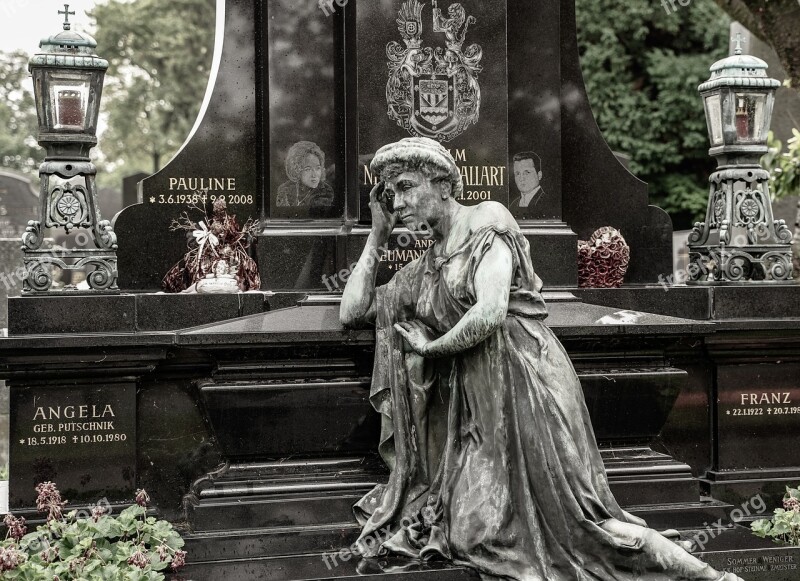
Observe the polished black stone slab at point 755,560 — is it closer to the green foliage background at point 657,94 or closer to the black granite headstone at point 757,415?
the black granite headstone at point 757,415

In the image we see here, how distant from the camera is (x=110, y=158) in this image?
33.3 m

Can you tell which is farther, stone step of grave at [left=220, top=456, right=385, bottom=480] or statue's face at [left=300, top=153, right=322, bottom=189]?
statue's face at [left=300, top=153, right=322, bottom=189]

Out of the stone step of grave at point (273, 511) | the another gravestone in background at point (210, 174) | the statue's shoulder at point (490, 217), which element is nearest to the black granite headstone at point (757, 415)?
the statue's shoulder at point (490, 217)

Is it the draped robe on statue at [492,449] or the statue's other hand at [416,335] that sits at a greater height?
the statue's other hand at [416,335]

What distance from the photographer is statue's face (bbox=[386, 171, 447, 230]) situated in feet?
19.7

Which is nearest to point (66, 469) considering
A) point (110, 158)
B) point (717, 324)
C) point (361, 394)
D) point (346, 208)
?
point (361, 394)

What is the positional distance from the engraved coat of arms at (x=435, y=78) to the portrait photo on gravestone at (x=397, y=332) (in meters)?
0.02

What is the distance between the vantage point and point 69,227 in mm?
6805

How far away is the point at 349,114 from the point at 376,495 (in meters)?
2.61

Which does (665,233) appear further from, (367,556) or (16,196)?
(16,196)

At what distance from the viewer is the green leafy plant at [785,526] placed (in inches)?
265

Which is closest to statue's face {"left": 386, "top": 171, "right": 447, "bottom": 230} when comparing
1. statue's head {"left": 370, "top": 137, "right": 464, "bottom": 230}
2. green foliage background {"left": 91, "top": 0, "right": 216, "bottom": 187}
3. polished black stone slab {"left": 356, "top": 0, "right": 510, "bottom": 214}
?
statue's head {"left": 370, "top": 137, "right": 464, "bottom": 230}

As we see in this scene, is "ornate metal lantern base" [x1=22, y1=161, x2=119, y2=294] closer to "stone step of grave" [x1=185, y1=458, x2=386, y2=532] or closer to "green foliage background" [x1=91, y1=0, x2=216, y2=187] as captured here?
"stone step of grave" [x1=185, y1=458, x2=386, y2=532]

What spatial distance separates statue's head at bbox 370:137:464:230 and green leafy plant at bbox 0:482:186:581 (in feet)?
7.48
